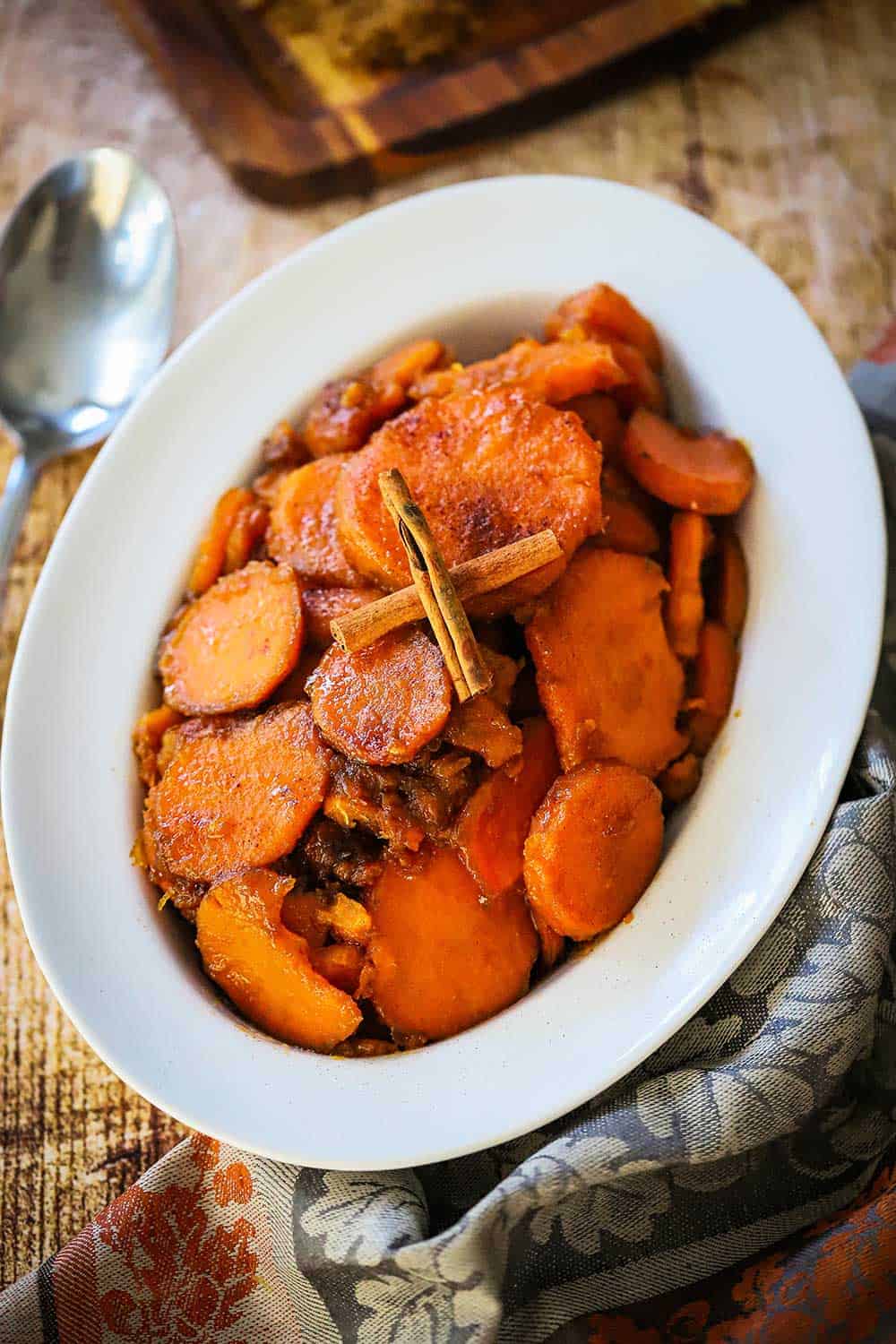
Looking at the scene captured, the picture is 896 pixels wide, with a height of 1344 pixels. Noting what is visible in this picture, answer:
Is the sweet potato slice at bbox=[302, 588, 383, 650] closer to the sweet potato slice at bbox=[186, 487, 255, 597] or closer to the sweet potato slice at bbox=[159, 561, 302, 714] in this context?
the sweet potato slice at bbox=[159, 561, 302, 714]

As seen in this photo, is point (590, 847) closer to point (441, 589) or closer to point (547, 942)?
point (547, 942)

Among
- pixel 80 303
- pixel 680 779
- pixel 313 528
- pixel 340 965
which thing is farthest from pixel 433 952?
pixel 80 303

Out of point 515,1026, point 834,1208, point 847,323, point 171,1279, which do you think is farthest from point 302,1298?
point 847,323

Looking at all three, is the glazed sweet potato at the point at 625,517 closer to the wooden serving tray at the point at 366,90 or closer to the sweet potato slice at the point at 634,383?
the sweet potato slice at the point at 634,383

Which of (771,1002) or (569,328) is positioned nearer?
(771,1002)

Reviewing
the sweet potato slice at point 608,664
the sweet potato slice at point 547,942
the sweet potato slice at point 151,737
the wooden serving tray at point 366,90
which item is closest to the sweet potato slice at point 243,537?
the sweet potato slice at point 151,737

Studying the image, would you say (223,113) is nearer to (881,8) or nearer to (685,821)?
(881,8)
